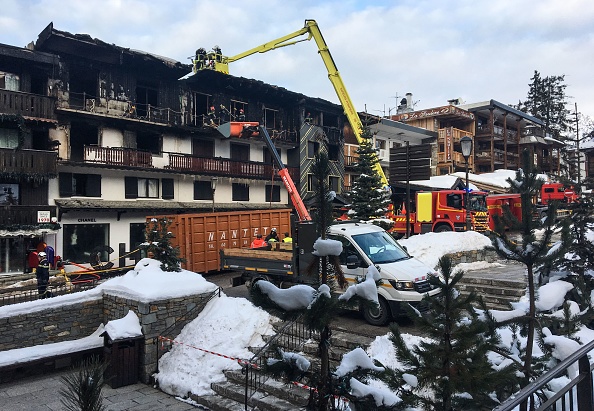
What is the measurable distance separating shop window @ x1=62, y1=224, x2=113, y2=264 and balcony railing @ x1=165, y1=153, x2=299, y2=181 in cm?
610

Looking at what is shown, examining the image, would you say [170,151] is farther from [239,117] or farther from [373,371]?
[373,371]

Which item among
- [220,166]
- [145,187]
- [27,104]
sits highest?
[27,104]

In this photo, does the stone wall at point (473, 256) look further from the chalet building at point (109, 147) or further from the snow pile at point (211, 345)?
the snow pile at point (211, 345)

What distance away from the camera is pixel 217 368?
9.86m

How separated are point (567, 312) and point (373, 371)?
3.36m

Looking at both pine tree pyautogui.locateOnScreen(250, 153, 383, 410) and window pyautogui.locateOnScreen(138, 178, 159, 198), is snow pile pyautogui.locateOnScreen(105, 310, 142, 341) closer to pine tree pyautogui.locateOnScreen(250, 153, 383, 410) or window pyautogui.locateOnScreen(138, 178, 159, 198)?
pine tree pyautogui.locateOnScreen(250, 153, 383, 410)

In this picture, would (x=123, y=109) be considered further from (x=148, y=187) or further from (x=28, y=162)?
(x=28, y=162)

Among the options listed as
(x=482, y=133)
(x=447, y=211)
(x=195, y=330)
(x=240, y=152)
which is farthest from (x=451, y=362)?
(x=482, y=133)

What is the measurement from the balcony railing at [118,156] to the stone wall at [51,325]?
14629mm

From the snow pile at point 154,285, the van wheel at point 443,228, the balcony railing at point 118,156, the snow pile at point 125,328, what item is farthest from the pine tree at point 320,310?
the balcony railing at point 118,156

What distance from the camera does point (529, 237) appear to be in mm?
5703

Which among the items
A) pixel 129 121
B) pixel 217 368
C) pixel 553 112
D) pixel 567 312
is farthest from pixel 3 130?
pixel 553 112

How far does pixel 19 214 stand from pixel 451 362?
2333 cm

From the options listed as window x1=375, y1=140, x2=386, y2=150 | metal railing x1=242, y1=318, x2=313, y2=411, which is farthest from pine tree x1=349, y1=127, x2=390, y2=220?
window x1=375, y1=140, x2=386, y2=150
